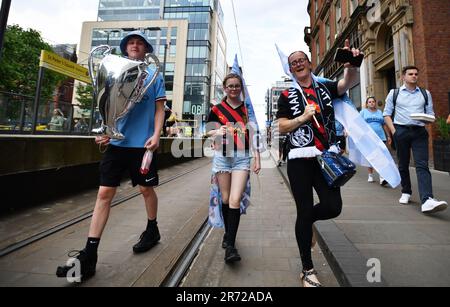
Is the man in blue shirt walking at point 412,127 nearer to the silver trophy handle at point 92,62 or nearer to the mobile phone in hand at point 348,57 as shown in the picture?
the mobile phone in hand at point 348,57

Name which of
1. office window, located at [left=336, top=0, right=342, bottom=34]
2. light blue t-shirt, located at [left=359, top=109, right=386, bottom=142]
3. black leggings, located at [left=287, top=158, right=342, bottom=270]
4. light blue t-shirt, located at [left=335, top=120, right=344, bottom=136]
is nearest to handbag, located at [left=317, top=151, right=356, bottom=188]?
black leggings, located at [left=287, top=158, right=342, bottom=270]

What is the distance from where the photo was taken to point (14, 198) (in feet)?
13.3

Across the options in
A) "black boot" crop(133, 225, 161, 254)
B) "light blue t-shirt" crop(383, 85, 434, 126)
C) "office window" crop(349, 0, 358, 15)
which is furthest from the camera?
"office window" crop(349, 0, 358, 15)

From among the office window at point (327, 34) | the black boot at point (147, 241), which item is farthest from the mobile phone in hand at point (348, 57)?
the office window at point (327, 34)

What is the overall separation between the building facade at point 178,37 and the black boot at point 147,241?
46804mm

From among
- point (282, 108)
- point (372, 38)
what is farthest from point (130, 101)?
point (372, 38)

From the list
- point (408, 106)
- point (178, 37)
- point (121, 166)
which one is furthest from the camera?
point (178, 37)

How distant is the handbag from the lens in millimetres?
1944

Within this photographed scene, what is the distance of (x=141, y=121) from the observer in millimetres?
2566

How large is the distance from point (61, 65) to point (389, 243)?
421 inches

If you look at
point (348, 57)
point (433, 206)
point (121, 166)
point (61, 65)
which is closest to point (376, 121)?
point (433, 206)

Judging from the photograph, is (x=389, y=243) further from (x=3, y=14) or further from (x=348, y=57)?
(x=3, y=14)

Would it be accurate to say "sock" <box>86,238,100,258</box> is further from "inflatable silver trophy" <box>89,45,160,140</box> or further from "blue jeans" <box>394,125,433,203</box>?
"blue jeans" <box>394,125,433,203</box>

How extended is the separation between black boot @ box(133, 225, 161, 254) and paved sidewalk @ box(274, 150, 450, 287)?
1.80 m
